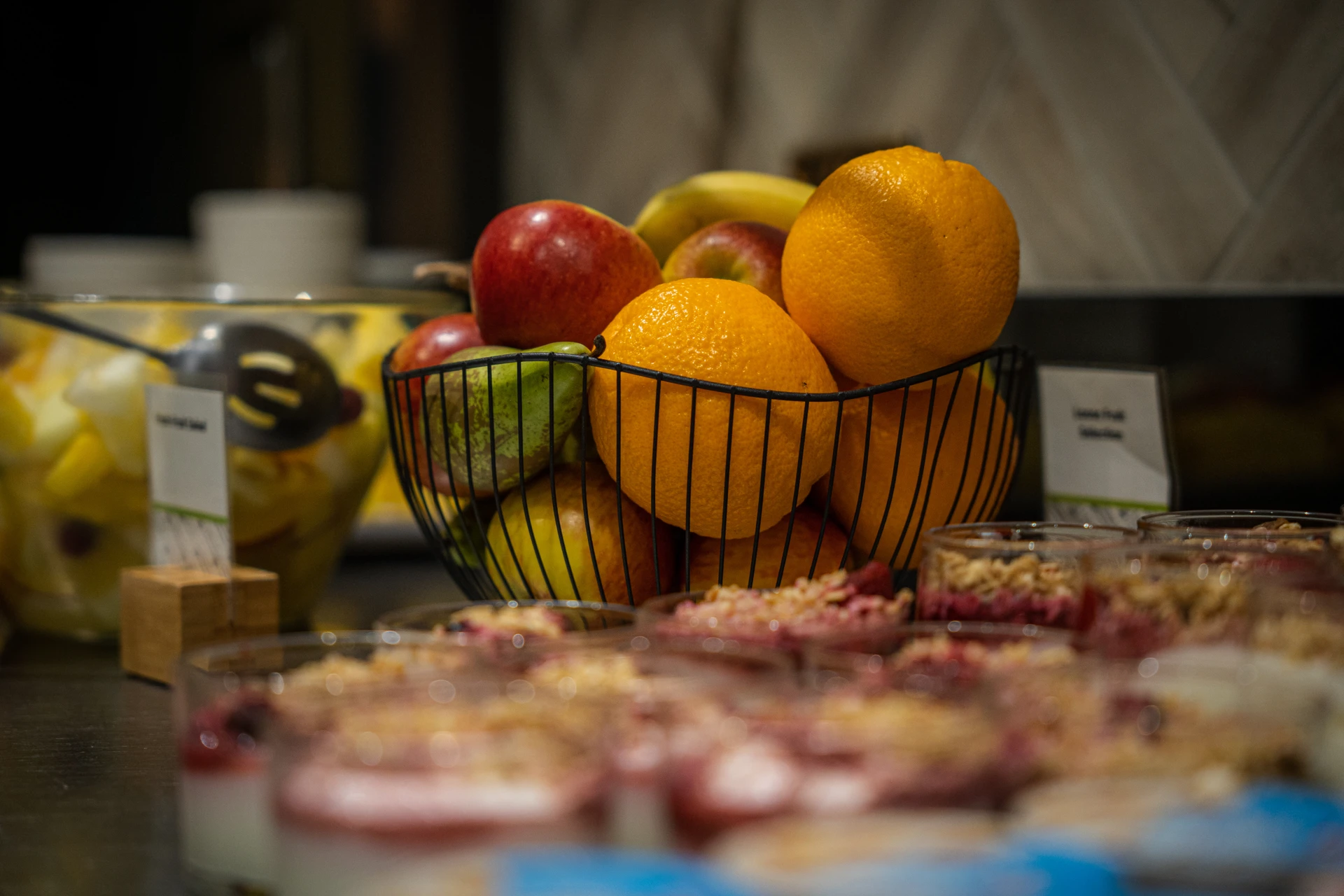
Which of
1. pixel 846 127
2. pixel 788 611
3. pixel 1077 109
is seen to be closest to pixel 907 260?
pixel 788 611

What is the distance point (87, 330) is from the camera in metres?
0.94

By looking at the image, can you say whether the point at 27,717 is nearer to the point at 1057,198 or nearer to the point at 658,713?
the point at 658,713

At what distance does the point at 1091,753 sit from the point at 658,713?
0.42 ft

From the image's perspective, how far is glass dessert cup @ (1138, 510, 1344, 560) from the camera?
553mm

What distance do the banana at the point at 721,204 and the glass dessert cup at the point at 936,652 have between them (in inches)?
18.9

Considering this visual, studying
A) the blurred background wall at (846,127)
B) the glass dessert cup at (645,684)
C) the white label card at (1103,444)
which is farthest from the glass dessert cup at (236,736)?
the blurred background wall at (846,127)

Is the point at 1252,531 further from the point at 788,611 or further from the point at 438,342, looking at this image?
the point at 438,342

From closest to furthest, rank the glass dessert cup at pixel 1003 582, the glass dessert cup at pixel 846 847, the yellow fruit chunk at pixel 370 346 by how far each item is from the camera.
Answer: the glass dessert cup at pixel 846 847 < the glass dessert cup at pixel 1003 582 < the yellow fruit chunk at pixel 370 346

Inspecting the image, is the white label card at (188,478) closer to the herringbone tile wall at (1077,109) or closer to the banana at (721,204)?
the banana at (721,204)

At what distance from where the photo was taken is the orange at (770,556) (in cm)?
72

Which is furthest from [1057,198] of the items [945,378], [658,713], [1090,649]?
[658,713]

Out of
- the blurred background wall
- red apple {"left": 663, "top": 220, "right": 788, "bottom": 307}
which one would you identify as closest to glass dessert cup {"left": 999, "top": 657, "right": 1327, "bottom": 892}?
red apple {"left": 663, "top": 220, "right": 788, "bottom": 307}

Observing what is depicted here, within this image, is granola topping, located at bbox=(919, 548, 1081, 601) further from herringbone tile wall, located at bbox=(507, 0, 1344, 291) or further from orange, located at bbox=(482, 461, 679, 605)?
herringbone tile wall, located at bbox=(507, 0, 1344, 291)

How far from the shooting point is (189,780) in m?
0.45
